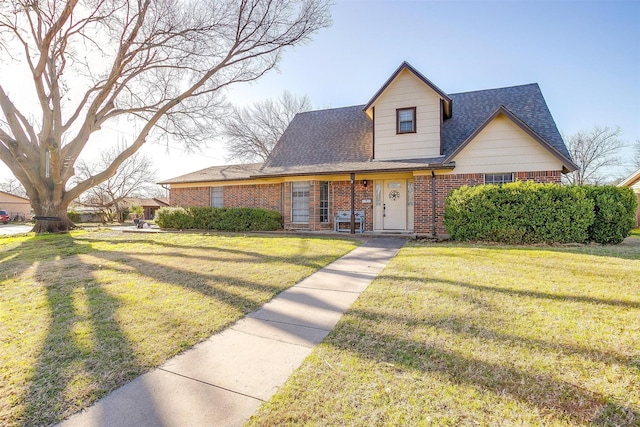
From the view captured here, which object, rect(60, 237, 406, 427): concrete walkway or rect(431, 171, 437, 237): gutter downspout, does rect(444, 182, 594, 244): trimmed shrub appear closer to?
rect(431, 171, 437, 237): gutter downspout

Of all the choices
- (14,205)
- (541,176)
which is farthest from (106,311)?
(14,205)

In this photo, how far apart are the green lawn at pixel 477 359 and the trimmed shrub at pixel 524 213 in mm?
4371

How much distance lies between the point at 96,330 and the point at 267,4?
14917mm

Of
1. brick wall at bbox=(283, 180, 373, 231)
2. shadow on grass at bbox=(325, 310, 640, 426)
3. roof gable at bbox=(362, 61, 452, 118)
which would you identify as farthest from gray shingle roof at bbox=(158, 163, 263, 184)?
shadow on grass at bbox=(325, 310, 640, 426)

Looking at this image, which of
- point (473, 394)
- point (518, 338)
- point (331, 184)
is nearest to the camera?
point (473, 394)

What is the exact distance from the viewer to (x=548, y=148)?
9969 mm

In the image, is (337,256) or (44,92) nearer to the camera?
(337,256)

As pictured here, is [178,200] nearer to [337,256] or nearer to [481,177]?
[337,256]

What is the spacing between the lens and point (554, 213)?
887 cm

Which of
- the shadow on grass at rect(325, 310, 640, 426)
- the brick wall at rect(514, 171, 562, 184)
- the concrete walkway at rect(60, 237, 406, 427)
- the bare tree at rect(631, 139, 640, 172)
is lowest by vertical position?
the concrete walkway at rect(60, 237, 406, 427)

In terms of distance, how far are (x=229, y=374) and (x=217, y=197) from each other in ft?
50.5

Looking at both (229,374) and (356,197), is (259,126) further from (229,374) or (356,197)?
(229,374)

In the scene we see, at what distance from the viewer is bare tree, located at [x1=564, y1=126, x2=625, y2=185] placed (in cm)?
3191

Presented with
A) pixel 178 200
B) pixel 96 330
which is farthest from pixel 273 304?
pixel 178 200
